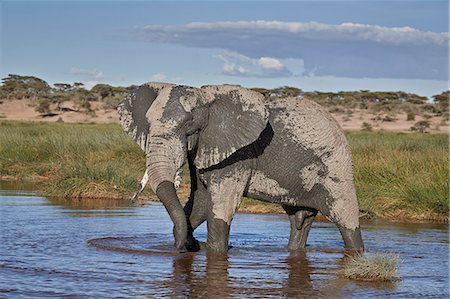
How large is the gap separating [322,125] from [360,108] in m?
49.7

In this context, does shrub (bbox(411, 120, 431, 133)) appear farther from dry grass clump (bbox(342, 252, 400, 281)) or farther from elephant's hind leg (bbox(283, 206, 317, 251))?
dry grass clump (bbox(342, 252, 400, 281))

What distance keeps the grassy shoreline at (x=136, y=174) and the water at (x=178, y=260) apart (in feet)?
3.04

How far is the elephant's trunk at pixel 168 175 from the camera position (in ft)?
33.0

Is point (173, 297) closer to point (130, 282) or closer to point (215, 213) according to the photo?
point (130, 282)

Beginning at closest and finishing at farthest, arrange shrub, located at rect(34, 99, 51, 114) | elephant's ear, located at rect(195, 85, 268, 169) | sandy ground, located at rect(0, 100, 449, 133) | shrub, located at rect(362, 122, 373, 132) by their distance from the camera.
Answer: elephant's ear, located at rect(195, 85, 268, 169) < shrub, located at rect(362, 122, 373, 132) < sandy ground, located at rect(0, 100, 449, 133) < shrub, located at rect(34, 99, 51, 114)

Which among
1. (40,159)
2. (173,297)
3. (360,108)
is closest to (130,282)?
(173,297)

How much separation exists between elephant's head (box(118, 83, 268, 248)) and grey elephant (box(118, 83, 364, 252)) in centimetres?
1

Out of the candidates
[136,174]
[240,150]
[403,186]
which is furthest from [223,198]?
[136,174]

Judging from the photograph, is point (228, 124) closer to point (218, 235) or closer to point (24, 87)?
point (218, 235)

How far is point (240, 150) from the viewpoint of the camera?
11.0m

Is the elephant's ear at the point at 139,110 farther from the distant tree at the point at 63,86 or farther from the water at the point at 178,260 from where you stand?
the distant tree at the point at 63,86

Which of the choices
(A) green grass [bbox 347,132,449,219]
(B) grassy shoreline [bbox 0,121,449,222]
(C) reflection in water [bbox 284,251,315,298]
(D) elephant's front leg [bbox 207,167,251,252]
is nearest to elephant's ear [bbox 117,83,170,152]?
(D) elephant's front leg [bbox 207,167,251,252]

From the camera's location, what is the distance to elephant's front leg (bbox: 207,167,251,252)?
10883 mm

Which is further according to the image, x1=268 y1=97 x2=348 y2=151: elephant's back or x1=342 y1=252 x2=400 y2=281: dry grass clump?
x1=268 y1=97 x2=348 y2=151: elephant's back
